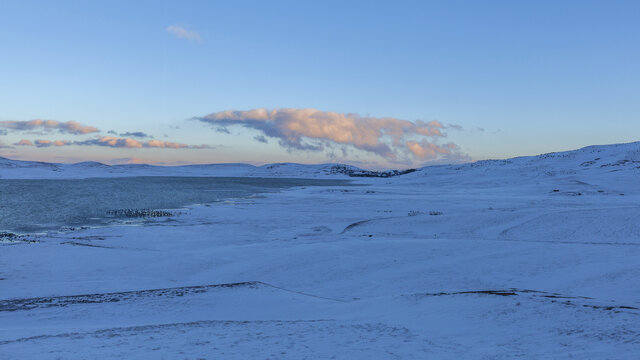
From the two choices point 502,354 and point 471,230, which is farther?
point 471,230

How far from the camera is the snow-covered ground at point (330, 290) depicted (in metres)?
7.32

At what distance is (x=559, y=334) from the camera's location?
7.74m

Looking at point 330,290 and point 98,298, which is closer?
point 98,298

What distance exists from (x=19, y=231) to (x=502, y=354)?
23.0m

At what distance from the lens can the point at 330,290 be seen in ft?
41.7

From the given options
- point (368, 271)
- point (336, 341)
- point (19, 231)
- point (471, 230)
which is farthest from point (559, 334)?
point (19, 231)

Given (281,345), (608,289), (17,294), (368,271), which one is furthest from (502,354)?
(17,294)

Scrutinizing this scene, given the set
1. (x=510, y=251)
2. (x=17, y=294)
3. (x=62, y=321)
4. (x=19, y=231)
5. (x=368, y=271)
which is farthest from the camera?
(x=19, y=231)

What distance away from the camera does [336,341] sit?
24.6 ft

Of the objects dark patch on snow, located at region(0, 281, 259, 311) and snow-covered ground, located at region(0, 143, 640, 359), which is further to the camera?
→ dark patch on snow, located at region(0, 281, 259, 311)

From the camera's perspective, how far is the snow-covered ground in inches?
288

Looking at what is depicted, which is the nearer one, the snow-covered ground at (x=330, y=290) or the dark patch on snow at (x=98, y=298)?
the snow-covered ground at (x=330, y=290)

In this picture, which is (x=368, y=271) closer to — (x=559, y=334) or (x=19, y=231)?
(x=559, y=334)

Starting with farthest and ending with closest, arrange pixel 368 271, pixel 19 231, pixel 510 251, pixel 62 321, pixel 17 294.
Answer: pixel 19 231 < pixel 510 251 < pixel 368 271 < pixel 17 294 < pixel 62 321
